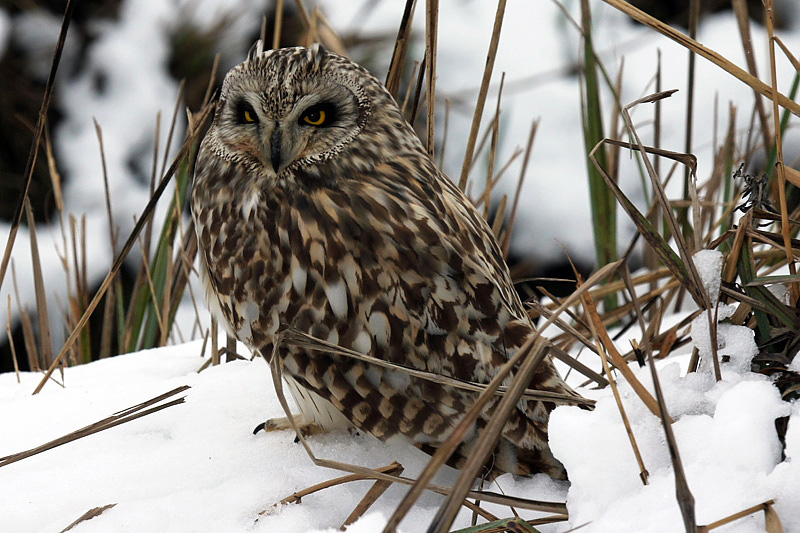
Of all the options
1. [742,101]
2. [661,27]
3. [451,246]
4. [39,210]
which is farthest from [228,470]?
[742,101]

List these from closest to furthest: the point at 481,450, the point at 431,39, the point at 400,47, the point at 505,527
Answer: the point at 481,450
the point at 505,527
the point at 431,39
the point at 400,47

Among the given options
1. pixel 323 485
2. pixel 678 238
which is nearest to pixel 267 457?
pixel 323 485

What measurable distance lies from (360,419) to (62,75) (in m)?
2.99

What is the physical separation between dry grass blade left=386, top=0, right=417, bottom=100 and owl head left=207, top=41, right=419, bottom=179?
0.51ft

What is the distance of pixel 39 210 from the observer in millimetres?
3543

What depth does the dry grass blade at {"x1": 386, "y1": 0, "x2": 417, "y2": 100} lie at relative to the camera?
59.4 inches

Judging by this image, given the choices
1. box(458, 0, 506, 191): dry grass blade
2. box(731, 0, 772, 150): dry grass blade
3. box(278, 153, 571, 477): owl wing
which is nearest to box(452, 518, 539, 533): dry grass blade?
box(278, 153, 571, 477): owl wing

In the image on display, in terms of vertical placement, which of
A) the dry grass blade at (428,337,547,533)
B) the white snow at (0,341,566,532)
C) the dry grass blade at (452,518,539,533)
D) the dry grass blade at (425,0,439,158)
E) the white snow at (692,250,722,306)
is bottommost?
the white snow at (0,341,566,532)

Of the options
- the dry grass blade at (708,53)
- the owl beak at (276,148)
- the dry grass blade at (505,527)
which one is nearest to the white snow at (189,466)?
the dry grass blade at (505,527)

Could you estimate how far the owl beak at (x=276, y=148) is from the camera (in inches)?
51.5

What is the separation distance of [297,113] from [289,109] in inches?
0.6

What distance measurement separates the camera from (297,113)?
1335mm

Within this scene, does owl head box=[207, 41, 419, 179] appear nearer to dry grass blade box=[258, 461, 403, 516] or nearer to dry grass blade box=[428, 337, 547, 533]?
dry grass blade box=[258, 461, 403, 516]

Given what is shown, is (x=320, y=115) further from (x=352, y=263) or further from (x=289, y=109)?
(x=352, y=263)
